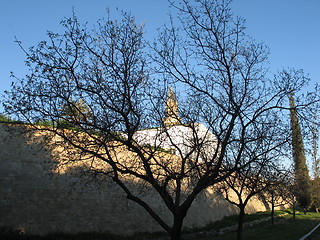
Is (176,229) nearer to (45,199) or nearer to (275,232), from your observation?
(45,199)

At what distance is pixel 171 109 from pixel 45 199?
623 centimetres

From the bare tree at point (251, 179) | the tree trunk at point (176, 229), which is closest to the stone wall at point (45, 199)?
the tree trunk at point (176, 229)

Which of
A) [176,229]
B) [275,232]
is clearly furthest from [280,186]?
[176,229]

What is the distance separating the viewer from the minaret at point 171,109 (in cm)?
856

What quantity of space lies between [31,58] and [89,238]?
7.42m

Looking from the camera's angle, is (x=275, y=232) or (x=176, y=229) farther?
(x=275, y=232)

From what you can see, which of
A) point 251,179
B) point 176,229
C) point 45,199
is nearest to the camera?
point 176,229

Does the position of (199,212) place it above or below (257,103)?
below

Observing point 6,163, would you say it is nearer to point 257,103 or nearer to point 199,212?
point 257,103

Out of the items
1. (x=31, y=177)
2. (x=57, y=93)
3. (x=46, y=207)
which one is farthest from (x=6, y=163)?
(x=57, y=93)

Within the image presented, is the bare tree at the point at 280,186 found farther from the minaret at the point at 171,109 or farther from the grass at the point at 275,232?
the minaret at the point at 171,109

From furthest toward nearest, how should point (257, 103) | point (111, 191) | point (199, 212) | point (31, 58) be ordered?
point (199, 212) → point (111, 191) → point (257, 103) → point (31, 58)

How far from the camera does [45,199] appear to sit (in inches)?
442

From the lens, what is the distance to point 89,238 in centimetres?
1152
